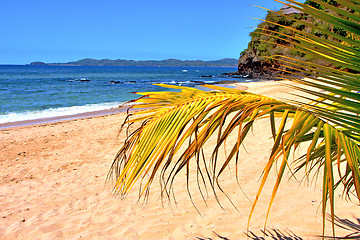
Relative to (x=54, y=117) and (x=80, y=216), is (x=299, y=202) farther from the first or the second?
(x=54, y=117)

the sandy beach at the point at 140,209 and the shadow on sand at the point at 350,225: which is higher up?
the shadow on sand at the point at 350,225

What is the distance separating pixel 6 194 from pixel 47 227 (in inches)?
71.5

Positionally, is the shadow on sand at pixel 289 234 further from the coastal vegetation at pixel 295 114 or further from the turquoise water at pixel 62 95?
the turquoise water at pixel 62 95

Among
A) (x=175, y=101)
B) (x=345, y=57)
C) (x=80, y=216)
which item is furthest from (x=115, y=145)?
(x=345, y=57)

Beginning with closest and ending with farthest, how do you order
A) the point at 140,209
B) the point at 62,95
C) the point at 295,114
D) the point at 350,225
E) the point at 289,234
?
the point at 295,114, the point at 289,234, the point at 350,225, the point at 140,209, the point at 62,95

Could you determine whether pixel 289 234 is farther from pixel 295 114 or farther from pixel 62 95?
pixel 62 95

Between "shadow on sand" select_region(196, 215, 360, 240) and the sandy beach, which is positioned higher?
"shadow on sand" select_region(196, 215, 360, 240)

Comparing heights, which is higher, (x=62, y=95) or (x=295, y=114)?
(x=295, y=114)

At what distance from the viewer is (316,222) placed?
3.29 metres

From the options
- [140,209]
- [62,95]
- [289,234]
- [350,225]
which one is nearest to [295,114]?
[289,234]

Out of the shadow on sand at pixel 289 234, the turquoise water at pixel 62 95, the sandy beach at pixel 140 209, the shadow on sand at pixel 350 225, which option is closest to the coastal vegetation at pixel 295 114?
the sandy beach at pixel 140 209

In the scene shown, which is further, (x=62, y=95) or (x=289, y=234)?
(x=62, y=95)

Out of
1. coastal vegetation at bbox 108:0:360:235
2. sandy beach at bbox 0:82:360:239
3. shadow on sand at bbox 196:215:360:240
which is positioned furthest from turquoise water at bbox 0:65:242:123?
coastal vegetation at bbox 108:0:360:235

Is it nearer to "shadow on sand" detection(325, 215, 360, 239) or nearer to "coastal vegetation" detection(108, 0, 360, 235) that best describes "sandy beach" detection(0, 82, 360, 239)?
"shadow on sand" detection(325, 215, 360, 239)
